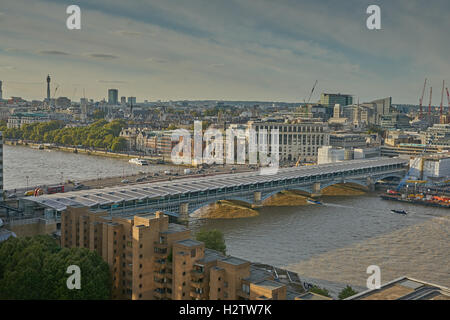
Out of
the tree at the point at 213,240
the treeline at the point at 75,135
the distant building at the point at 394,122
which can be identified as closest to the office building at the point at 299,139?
the treeline at the point at 75,135

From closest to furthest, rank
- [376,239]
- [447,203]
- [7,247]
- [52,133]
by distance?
[7,247] < [376,239] < [447,203] < [52,133]

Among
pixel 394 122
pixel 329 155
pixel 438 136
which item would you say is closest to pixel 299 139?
pixel 329 155

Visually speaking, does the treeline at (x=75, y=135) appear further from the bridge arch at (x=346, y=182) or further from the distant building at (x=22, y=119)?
the bridge arch at (x=346, y=182)

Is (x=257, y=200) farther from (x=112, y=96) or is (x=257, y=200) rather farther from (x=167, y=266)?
(x=112, y=96)

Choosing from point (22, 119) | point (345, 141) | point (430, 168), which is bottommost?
point (430, 168)

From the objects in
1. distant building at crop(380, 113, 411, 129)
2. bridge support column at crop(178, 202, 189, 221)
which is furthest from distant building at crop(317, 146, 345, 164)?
distant building at crop(380, 113, 411, 129)
